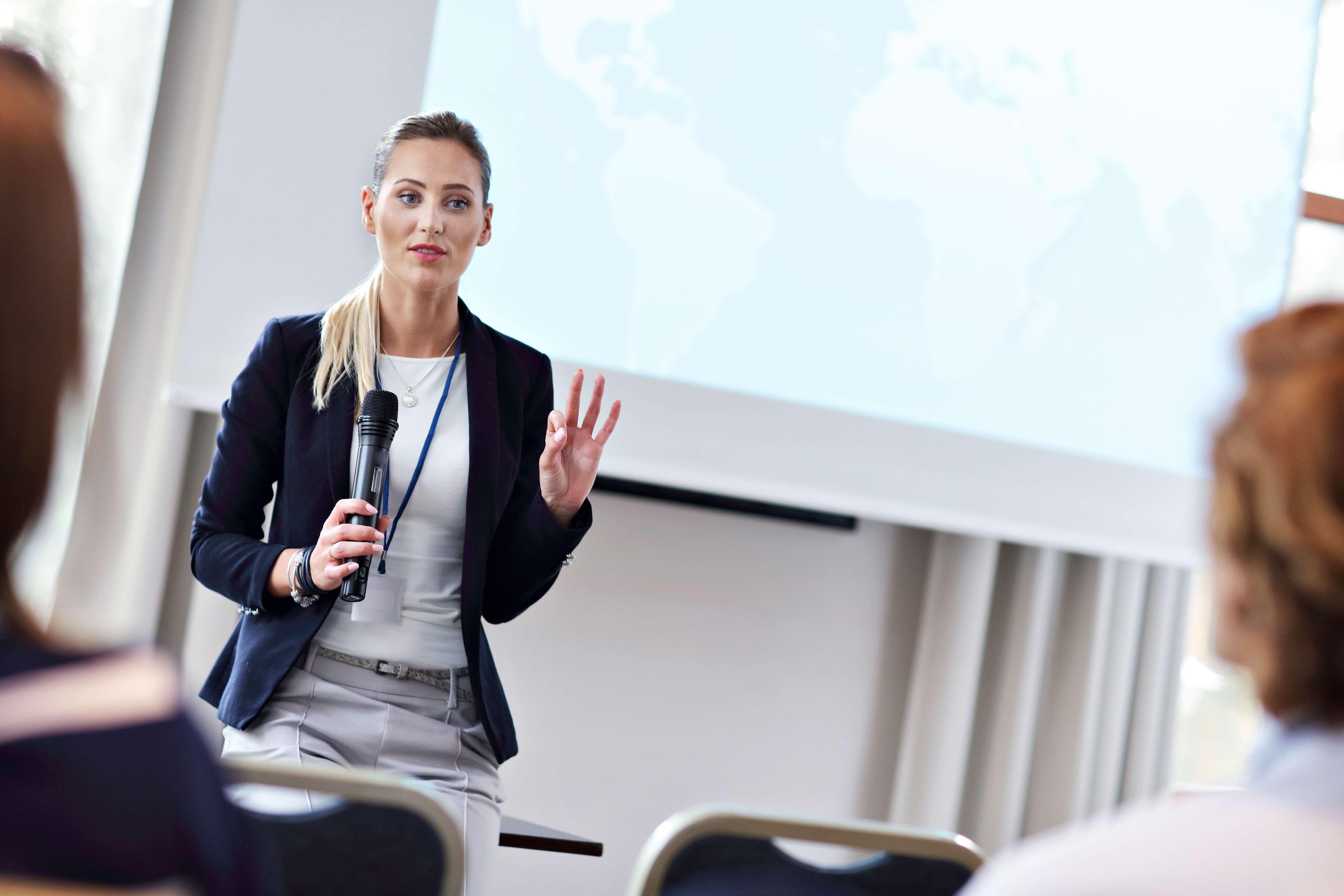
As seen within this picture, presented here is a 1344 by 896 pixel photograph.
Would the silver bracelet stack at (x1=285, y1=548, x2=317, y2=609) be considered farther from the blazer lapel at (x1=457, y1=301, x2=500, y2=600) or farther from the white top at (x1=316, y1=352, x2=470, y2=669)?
the blazer lapel at (x1=457, y1=301, x2=500, y2=600)

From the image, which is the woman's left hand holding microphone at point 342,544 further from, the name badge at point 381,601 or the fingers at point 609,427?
the fingers at point 609,427

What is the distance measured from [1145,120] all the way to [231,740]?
2.47 metres

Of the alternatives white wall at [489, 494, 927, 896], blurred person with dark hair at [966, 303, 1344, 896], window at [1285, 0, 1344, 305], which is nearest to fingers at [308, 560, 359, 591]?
blurred person with dark hair at [966, 303, 1344, 896]

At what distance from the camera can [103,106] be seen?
7.96 ft

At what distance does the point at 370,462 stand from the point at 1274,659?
1216 mm

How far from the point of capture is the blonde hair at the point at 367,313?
177 centimetres

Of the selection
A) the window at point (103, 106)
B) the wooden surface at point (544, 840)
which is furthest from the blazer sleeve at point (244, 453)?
the window at point (103, 106)

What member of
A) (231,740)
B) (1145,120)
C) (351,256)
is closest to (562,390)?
(351,256)

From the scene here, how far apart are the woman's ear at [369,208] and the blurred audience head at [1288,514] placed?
1529mm

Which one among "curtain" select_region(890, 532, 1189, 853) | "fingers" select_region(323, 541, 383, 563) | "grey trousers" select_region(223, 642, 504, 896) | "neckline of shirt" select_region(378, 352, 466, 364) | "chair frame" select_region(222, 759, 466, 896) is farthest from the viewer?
"curtain" select_region(890, 532, 1189, 853)

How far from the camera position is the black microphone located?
1567 mm

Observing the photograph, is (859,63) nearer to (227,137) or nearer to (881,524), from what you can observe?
(881,524)

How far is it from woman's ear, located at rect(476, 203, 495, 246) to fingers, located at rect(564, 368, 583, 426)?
0.31 metres

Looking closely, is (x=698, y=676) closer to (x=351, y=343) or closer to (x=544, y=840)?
(x=544, y=840)
